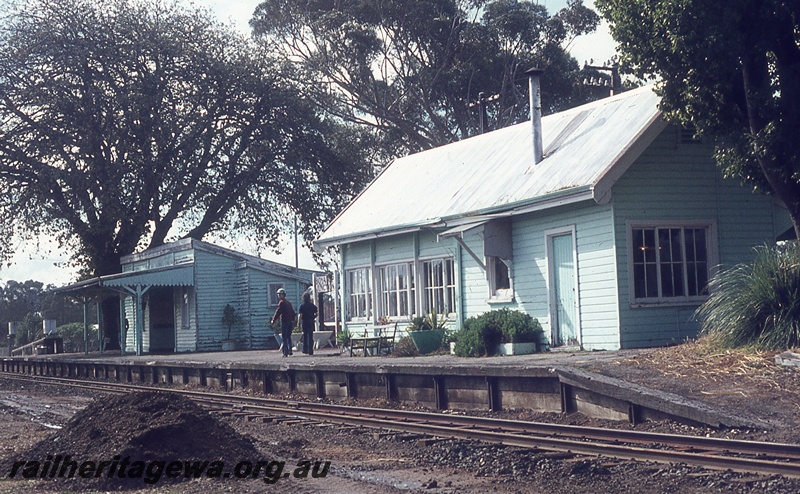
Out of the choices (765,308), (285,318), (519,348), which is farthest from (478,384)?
(285,318)

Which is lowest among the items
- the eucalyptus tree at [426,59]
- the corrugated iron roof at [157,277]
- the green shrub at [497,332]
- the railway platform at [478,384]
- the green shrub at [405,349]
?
the railway platform at [478,384]

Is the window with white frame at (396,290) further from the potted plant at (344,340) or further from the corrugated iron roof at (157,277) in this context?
the corrugated iron roof at (157,277)

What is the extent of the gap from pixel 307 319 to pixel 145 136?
16.2m

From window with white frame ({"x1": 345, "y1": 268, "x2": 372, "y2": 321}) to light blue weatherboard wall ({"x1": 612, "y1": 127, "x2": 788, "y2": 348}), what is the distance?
930 centimetres

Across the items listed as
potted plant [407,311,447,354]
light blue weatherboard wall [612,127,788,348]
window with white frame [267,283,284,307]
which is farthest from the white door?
window with white frame [267,283,284,307]

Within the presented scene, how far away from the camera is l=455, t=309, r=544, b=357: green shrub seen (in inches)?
729

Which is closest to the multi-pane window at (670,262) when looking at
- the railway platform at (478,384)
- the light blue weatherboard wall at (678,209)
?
the light blue weatherboard wall at (678,209)

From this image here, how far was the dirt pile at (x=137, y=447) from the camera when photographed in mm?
9680

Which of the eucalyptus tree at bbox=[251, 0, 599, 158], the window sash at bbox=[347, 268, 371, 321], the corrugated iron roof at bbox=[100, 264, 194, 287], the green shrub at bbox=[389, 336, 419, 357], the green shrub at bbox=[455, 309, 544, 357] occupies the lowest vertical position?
the green shrub at bbox=[389, 336, 419, 357]

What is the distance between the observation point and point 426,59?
4125 cm

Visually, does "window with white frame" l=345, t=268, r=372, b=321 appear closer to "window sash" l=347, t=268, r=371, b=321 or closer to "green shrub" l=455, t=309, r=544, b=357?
"window sash" l=347, t=268, r=371, b=321

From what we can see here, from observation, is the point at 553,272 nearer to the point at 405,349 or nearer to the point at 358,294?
the point at 405,349

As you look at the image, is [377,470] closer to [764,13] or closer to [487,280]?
[764,13]

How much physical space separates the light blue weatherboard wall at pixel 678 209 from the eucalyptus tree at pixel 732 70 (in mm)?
1737
